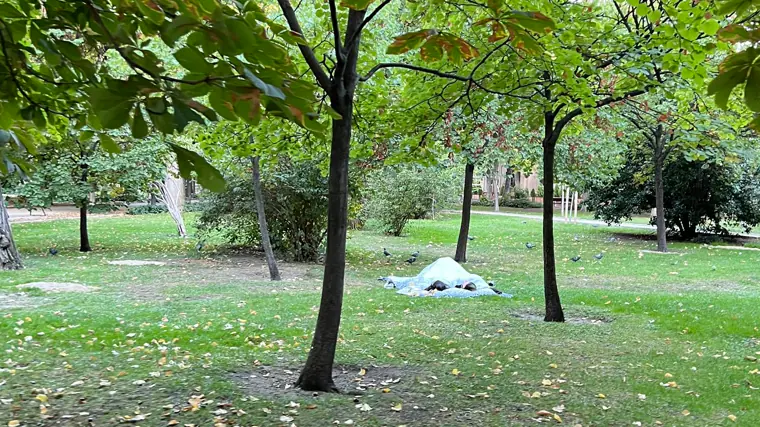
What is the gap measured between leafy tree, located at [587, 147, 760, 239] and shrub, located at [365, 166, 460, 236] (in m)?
6.43

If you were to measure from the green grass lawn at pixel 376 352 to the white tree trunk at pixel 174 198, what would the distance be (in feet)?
24.6

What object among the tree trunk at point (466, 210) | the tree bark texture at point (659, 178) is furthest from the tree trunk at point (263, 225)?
the tree bark texture at point (659, 178)

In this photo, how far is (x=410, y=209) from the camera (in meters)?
21.3

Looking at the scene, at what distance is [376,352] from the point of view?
5.65 meters

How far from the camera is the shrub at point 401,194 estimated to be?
69.1ft

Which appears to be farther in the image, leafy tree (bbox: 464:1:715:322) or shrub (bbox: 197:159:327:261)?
shrub (bbox: 197:159:327:261)

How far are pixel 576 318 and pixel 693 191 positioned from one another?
1471 centimetres

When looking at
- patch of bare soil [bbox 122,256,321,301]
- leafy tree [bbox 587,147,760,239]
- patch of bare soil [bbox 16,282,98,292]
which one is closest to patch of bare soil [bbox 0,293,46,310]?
patch of bare soil [bbox 16,282,98,292]

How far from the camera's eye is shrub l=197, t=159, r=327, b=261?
504 inches

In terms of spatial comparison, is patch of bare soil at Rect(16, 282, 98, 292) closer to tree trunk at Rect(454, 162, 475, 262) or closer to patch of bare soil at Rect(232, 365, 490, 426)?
patch of bare soil at Rect(232, 365, 490, 426)

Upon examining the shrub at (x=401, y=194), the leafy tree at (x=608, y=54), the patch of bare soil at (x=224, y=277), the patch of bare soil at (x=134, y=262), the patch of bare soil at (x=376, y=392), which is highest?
the leafy tree at (x=608, y=54)

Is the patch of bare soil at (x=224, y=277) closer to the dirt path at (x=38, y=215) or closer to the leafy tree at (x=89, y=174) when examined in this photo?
the leafy tree at (x=89, y=174)

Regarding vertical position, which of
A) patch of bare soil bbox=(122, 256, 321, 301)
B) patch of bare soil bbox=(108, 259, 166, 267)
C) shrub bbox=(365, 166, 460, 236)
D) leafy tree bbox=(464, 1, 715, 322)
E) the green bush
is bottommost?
patch of bare soil bbox=(122, 256, 321, 301)

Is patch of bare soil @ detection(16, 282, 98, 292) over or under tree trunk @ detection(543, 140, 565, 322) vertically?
under
